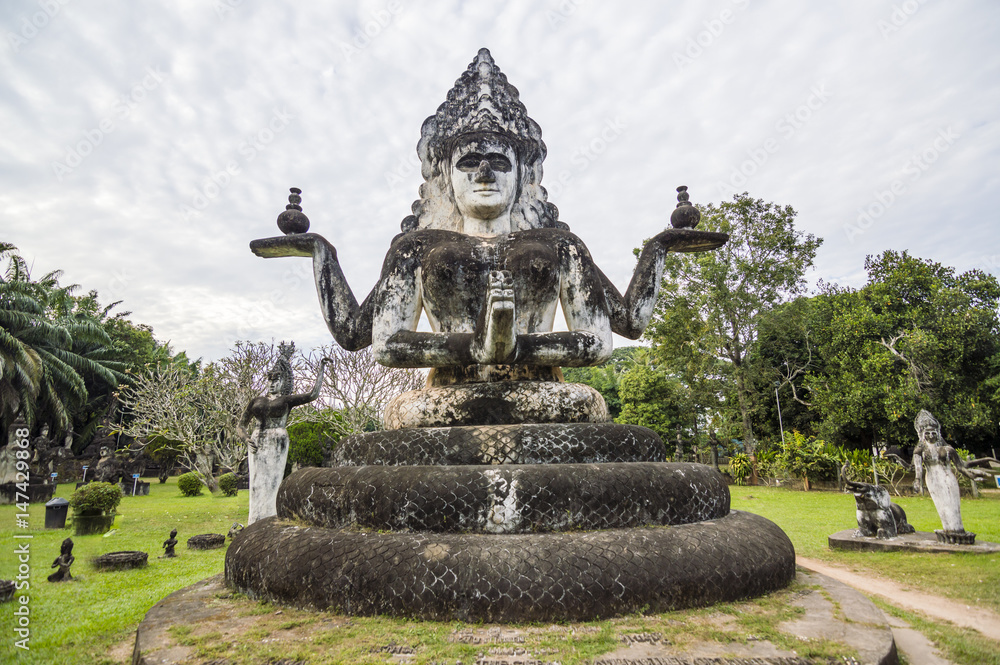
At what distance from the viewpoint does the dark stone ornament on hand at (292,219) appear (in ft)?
15.5

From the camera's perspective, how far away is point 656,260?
495 centimetres

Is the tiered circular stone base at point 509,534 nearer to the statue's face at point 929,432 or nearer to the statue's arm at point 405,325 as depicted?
the statue's arm at point 405,325

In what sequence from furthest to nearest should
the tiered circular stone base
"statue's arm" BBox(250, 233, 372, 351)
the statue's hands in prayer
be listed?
"statue's arm" BBox(250, 233, 372, 351) < the statue's hands in prayer < the tiered circular stone base

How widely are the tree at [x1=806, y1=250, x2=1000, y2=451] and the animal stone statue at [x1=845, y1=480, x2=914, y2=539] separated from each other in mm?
13802

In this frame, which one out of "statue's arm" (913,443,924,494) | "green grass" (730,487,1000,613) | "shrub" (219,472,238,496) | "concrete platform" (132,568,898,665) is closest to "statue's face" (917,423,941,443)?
"statue's arm" (913,443,924,494)

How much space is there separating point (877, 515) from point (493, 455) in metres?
7.90

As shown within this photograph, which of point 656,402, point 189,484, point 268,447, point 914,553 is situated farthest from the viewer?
point 656,402

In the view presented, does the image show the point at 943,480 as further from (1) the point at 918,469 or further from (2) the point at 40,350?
(2) the point at 40,350

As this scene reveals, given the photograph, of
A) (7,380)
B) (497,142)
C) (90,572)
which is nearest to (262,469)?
(90,572)

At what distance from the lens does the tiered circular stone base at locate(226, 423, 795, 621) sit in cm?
276

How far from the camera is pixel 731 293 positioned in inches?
1061

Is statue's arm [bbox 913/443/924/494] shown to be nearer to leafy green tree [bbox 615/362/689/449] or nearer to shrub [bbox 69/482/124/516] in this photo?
leafy green tree [bbox 615/362/689/449]

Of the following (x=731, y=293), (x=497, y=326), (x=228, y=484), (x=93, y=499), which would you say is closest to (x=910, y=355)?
(x=731, y=293)

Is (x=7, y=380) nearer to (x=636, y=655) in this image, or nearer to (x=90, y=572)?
(x=90, y=572)
